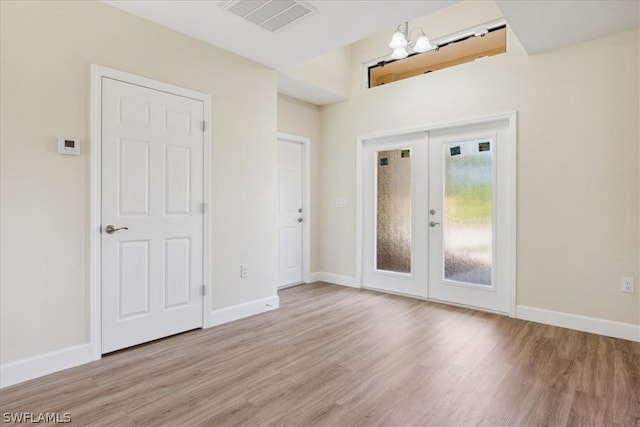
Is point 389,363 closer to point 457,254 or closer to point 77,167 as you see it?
point 457,254

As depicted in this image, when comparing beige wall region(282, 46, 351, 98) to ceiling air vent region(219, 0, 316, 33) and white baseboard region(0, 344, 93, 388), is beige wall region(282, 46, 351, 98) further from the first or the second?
white baseboard region(0, 344, 93, 388)

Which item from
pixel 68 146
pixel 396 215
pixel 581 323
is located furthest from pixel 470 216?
pixel 68 146

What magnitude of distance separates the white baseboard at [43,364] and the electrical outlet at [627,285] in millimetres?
4344

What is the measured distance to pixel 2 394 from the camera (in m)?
2.12

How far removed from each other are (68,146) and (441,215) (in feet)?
12.0

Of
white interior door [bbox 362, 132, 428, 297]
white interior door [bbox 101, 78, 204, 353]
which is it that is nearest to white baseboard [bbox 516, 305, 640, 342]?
white interior door [bbox 362, 132, 428, 297]

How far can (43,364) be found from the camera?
7.75 ft

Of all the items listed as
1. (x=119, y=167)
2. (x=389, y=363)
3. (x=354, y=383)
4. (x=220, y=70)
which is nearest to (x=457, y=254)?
(x=389, y=363)

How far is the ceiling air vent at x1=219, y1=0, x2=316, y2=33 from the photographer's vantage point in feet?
8.72

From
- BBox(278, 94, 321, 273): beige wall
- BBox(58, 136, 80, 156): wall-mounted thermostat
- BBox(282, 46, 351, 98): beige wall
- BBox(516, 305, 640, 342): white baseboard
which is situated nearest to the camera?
BBox(58, 136, 80, 156): wall-mounted thermostat

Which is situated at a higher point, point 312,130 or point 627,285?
point 312,130

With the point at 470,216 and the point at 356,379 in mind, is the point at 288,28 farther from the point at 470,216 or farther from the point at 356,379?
the point at 356,379

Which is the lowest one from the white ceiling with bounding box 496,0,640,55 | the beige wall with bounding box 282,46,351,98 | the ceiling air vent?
the white ceiling with bounding box 496,0,640,55

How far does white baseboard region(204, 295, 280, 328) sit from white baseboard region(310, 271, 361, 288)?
1.33 m
